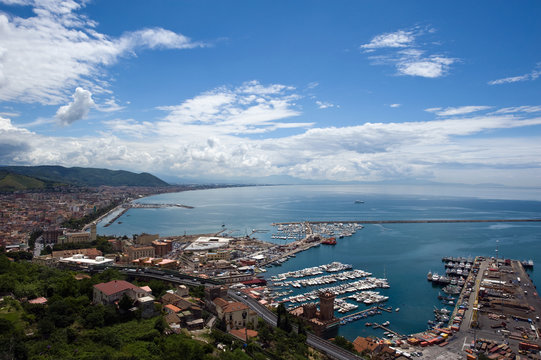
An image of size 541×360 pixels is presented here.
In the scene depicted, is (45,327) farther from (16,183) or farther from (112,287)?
(16,183)

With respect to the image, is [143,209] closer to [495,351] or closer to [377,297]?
[377,297]

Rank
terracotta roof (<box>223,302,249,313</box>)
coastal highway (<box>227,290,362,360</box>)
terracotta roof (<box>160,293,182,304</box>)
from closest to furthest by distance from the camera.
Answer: coastal highway (<box>227,290,362,360</box>), terracotta roof (<box>223,302,249,313</box>), terracotta roof (<box>160,293,182,304</box>)

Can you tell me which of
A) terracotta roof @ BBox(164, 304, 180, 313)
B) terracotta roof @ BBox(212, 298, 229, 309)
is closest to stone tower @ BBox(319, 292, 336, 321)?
terracotta roof @ BBox(212, 298, 229, 309)

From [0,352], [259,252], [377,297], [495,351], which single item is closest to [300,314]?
[377,297]

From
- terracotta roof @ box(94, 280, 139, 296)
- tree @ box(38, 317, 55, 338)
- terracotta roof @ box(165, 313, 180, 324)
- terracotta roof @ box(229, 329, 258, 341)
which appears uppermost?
terracotta roof @ box(94, 280, 139, 296)

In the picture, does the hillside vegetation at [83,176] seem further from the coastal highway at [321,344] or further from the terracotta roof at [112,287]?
the coastal highway at [321,344]

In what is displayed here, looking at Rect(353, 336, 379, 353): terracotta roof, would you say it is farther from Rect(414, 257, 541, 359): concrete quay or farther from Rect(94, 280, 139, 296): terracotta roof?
Rect(94, 280, 139, 296): terracotta roof

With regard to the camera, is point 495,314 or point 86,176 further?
point 86,176

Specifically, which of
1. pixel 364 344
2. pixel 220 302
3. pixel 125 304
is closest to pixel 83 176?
pixel 220 302
